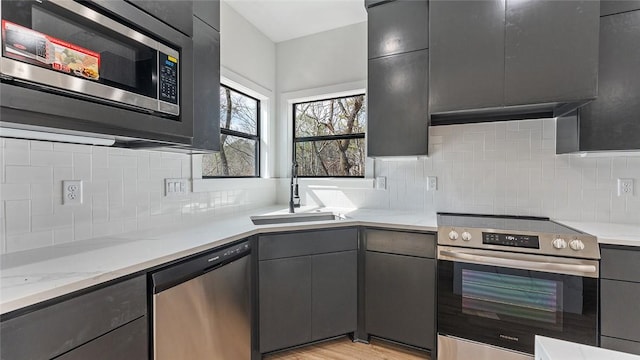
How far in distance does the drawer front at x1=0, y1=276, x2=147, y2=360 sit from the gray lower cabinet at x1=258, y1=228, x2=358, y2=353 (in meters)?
0.88

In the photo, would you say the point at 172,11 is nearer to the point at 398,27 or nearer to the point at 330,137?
the point at 398,27

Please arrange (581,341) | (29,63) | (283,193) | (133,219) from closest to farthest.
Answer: (29,63), (581,341), (133,219), (283,193)

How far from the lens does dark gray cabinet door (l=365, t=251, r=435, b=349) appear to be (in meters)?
1.97

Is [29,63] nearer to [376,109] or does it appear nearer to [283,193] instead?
[376,109]

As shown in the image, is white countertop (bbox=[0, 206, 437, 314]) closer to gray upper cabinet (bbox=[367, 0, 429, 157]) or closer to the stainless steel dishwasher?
the stainless steel dishwasher

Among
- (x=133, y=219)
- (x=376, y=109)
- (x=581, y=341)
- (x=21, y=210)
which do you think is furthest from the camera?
(x=376, y=109)

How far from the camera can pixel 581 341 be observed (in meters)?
1.64

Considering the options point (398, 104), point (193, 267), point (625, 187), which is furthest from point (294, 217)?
point (625, 187)

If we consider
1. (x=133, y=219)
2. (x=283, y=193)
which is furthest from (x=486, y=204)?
(x=133, y=219)

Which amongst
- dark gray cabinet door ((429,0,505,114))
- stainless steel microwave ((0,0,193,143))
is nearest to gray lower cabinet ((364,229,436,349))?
dark gray cabinet door ((429,0,505,114))

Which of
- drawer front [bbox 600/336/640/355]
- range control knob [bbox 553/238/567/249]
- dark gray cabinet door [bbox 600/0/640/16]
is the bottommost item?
drawer front [bbox 600/336/640/355]

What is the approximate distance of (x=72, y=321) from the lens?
95 cm

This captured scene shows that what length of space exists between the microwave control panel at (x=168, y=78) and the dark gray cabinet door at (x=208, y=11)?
20.9 inches

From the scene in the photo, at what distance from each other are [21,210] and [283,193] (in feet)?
7.04
